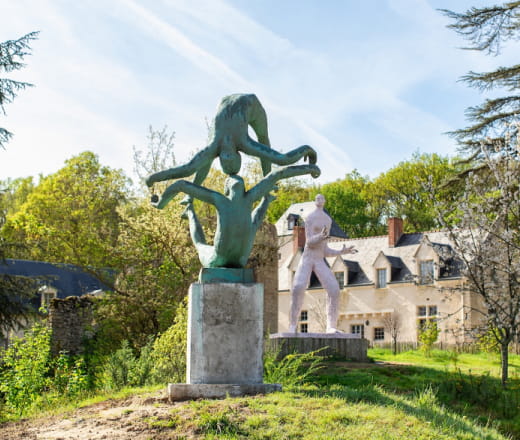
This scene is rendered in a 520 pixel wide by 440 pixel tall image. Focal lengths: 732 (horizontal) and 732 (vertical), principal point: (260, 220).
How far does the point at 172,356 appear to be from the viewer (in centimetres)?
1338

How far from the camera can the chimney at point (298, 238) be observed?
4453 cm

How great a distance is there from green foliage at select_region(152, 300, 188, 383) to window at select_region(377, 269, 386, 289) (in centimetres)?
2685

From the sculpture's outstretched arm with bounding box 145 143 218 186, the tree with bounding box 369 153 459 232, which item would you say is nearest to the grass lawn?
the sculpture's outstretched arm with bounding box 145 143 218 186

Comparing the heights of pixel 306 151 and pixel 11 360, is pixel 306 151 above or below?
above

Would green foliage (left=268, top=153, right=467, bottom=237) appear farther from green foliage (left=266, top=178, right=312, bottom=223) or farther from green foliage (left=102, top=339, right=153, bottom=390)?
green foliage (left=102, top=339, right=153, bottom=390)

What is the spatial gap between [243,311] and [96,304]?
1473 cm

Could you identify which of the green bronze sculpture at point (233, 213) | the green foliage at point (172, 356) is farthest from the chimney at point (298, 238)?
the green bronze sculpture at point (233, 213)

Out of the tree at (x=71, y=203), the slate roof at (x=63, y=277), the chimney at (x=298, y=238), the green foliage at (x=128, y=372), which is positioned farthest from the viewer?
the chimney at (x=298, y=238)

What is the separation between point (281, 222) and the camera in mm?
51406

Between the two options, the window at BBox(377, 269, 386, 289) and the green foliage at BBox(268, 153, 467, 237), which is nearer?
the window at BBox(377, 269, 386, 289)

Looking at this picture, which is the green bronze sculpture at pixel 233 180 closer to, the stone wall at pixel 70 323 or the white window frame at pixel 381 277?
the stone wall at pixel 70 323

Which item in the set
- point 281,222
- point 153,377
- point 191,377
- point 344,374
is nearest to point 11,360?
point 153,377

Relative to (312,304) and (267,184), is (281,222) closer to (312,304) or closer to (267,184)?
(312,304)

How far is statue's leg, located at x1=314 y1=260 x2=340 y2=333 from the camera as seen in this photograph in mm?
16594
